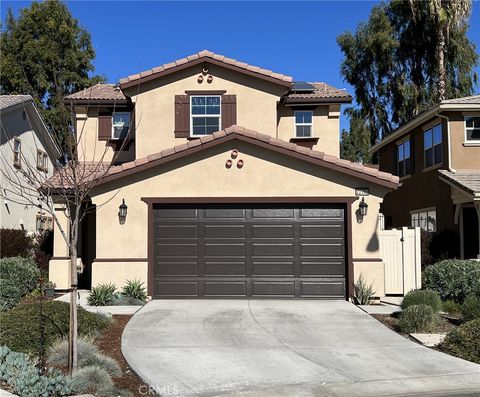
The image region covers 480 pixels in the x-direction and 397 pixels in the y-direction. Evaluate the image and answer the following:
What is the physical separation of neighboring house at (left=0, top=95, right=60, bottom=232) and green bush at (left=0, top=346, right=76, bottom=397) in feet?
49.2

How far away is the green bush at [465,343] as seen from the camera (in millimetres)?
8436

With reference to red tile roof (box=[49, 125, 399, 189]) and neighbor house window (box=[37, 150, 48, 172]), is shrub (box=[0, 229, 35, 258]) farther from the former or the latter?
neighbor house window (box=[37, 150, 48, 172])

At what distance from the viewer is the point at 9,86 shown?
112ft

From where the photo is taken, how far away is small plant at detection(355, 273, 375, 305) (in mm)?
12969

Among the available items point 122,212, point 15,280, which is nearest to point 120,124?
point 122,212

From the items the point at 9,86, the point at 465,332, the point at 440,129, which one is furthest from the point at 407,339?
the point at 9,86

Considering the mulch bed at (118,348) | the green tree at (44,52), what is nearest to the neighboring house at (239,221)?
the mulch bed at (118,348)

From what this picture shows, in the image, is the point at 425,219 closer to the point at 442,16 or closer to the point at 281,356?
the point at 281,356

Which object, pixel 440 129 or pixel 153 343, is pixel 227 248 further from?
pixel 440 129

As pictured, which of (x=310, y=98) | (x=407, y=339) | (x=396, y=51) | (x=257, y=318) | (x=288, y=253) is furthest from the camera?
(x=396, y=51)

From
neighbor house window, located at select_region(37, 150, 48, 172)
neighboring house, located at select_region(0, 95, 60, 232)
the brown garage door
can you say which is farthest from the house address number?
neighbor house window, located at select_region(37, 150, 48, 172)

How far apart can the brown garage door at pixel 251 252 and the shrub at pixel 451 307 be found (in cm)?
249

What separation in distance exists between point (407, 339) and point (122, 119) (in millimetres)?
12578

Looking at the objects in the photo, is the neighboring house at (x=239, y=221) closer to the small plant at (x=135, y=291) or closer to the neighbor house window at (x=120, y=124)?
the small plant at (x=135, y=291)
